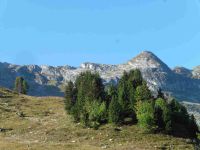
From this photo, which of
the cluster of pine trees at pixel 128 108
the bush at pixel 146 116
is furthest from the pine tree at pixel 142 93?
the bush at pixel 146 116

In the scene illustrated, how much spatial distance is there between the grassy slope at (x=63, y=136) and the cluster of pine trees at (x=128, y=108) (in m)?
2.71

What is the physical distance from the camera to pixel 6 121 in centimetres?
9712

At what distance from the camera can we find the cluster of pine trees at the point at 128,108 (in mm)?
86438

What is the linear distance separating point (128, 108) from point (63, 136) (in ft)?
75.6

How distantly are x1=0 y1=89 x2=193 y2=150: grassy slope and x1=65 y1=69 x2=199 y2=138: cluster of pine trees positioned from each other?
2707 mm

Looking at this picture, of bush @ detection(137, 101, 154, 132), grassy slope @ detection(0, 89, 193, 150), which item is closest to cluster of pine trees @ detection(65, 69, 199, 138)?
bush @ detection(137, 101, 154, 132)

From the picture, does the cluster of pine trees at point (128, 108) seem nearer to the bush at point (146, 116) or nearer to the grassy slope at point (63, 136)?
the bush at point (146, 116)

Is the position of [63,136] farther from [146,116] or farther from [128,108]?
[128,108]

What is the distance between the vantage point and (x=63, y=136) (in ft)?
257

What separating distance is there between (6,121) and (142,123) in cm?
3227

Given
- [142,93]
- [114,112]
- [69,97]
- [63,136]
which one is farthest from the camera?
[69,97]

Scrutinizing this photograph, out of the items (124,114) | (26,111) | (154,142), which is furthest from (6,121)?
(154,142)

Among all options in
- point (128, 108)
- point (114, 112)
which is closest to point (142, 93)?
point (128, 108)

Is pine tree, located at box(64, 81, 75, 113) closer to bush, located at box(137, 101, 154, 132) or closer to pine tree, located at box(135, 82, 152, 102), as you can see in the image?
pine tree, located at box(135, 82, 152, 102)
